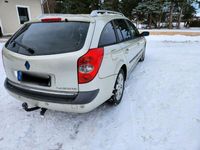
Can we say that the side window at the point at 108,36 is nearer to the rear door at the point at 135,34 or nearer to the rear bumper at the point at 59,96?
the rear bumper at the point at 59,96

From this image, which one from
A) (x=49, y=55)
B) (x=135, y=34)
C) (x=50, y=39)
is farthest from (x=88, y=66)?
(x=135, y=34)

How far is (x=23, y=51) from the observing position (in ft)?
7.78

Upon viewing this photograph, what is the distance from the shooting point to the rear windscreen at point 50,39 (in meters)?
2.24

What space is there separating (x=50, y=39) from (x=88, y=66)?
27.1 inches

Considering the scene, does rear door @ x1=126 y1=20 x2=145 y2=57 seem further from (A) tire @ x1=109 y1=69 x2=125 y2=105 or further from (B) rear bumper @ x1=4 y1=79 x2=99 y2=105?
(B) rear bumper @ x1=4 y1=79 x2=99 y2=105

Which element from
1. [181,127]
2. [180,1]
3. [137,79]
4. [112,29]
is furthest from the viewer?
[180,1]

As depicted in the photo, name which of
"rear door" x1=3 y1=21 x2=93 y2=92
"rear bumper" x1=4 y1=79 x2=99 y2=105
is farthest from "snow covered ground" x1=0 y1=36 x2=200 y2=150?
"rear door" x1=3 y1=21 x2=93 y2=92

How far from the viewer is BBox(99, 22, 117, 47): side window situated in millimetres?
2488

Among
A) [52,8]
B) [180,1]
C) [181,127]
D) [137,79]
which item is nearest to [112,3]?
[180,1]

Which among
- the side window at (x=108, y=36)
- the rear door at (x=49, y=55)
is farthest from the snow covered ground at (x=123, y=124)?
the side window at (x=108, y=36)

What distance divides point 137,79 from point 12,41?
2689 mm

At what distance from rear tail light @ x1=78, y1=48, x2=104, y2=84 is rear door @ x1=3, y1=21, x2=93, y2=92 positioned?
6cm

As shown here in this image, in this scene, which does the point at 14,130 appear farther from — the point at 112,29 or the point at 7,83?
the point at 112,29

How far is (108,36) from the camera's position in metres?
2.71
